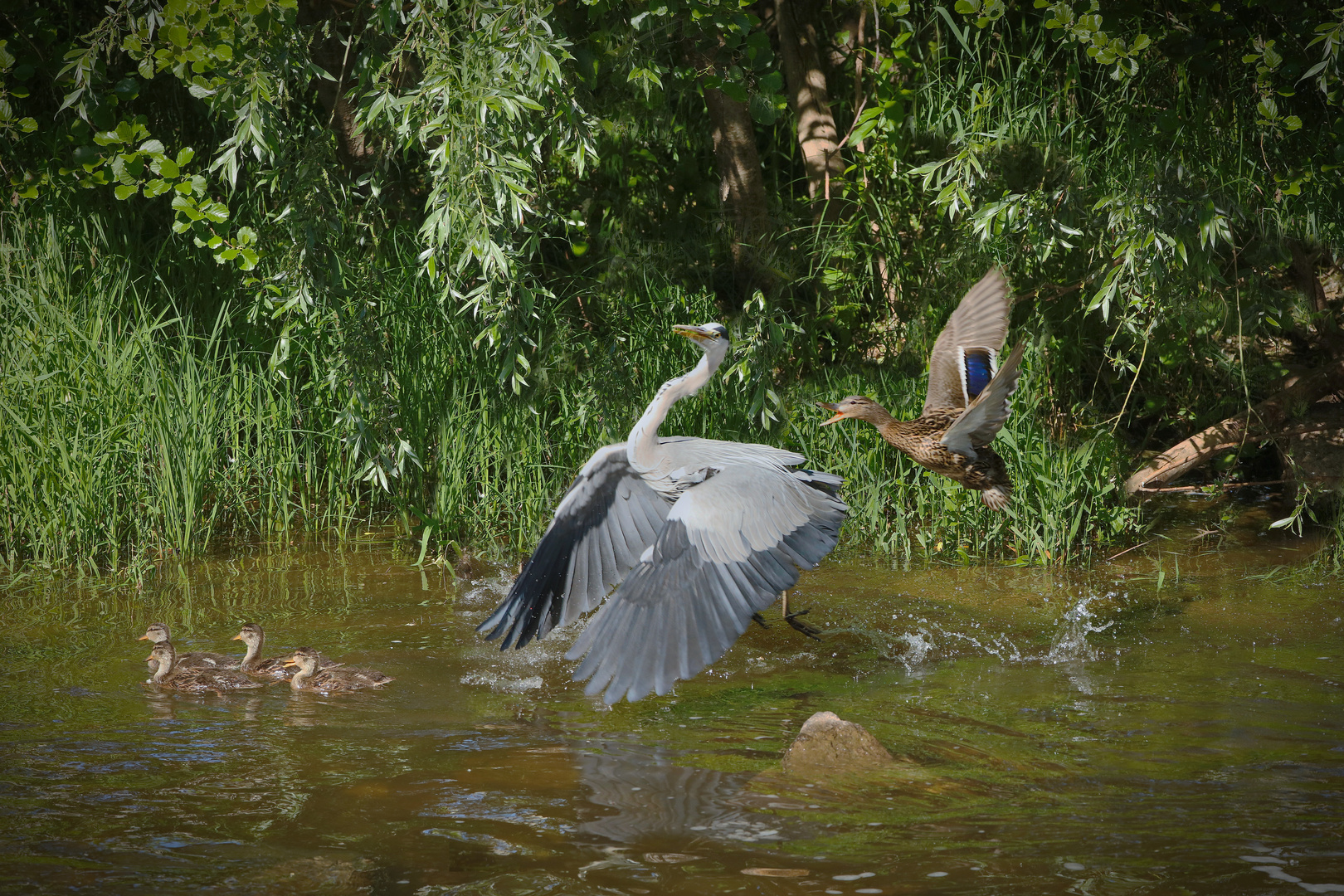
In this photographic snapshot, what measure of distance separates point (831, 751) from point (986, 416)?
1.69m

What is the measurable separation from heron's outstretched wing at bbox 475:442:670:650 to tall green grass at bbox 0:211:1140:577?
3.47ft

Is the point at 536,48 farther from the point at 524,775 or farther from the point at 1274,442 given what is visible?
the point at 1274,442

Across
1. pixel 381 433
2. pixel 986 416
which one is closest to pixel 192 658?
pixel 381 433

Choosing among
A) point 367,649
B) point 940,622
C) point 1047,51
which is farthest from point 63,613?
point 1047,51

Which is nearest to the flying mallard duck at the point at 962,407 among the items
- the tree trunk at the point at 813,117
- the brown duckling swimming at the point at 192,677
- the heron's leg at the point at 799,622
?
the heron's leg at the point at 799,622

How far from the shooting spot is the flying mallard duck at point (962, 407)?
489 centimetres

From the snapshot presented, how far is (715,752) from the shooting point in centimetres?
366

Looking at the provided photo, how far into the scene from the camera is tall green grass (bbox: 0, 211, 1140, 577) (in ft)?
18.4

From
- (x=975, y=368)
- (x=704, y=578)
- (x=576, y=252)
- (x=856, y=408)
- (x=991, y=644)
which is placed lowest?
(x=991, y=644)

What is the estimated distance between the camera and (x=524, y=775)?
11.4 feet

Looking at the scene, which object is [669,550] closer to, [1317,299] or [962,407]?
[962,407]

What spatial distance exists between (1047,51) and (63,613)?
5584 millimetres

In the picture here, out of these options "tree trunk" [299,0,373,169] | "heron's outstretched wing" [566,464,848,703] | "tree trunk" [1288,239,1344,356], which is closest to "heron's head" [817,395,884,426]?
"heron's outstretched wing" [566,464,848,703]

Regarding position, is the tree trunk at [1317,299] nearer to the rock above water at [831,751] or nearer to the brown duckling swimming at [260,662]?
the rock above water at [831,751]
